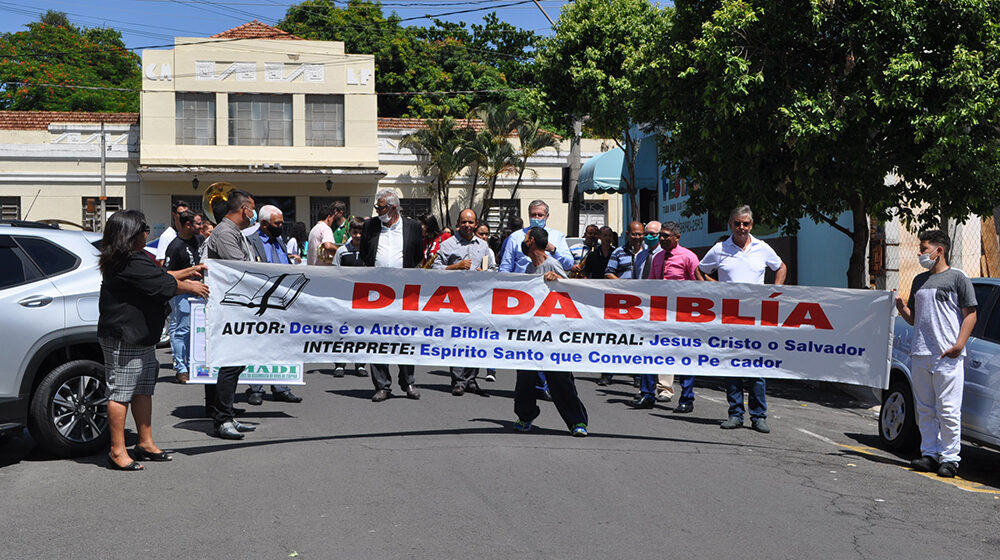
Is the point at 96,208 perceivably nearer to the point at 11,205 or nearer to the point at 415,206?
the point at 11,205

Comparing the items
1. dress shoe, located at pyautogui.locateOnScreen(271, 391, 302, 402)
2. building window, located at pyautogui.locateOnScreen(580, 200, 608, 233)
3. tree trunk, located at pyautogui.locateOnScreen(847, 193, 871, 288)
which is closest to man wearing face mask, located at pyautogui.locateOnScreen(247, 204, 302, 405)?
dress shoe, located at pyautogui.locateOnScreen(271, 391, 302, 402)

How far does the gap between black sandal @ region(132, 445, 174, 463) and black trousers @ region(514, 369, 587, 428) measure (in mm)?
2950

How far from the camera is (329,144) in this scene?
36875 mm

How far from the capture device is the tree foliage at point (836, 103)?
448 inches

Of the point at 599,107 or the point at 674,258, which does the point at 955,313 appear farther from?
the point at 599,107

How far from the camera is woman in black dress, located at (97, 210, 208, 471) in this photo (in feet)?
22.6

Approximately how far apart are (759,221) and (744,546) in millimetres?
8672

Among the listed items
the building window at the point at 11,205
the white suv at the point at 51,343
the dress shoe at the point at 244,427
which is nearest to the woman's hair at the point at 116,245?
the white suv at the point at 51,343

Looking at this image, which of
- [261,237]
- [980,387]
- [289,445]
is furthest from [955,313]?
[261,237]

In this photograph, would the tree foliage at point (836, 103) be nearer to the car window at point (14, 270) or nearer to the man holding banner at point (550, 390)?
the man holding banner at point (550, 390)

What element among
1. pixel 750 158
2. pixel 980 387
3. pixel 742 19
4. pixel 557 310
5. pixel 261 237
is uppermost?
pixel 742 19

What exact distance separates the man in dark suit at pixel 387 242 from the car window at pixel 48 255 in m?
3.17

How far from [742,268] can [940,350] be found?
2.04 m

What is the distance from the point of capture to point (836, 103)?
1230cm
